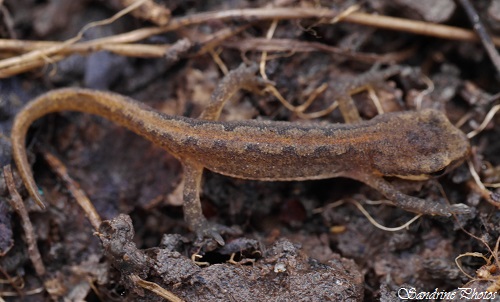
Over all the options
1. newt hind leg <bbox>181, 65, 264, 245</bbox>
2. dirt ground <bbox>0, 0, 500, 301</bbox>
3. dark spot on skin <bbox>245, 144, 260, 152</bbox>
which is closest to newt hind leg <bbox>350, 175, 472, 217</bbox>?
dirt ground <bbox>0, 0, 500, 301</bbox>

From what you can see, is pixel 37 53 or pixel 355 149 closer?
pixel 355 149

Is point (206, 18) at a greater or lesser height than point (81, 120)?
greater

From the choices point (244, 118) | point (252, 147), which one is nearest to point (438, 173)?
point (252, 147)

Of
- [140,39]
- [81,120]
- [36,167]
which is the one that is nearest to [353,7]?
[140,39]

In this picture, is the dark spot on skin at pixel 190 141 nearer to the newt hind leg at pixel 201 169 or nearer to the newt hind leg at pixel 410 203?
the newt hind leg at pixel 201 169

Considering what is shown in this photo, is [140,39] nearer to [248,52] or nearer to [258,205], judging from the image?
[248,52]

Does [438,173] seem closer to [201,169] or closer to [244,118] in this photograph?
[244,118]

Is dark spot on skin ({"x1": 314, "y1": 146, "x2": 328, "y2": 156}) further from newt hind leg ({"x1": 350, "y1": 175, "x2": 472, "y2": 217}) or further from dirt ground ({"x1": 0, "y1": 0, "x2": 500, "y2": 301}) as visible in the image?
dirt ground ({"x1": 0, "y1": 0, "x2": 500, "y2": 301})
